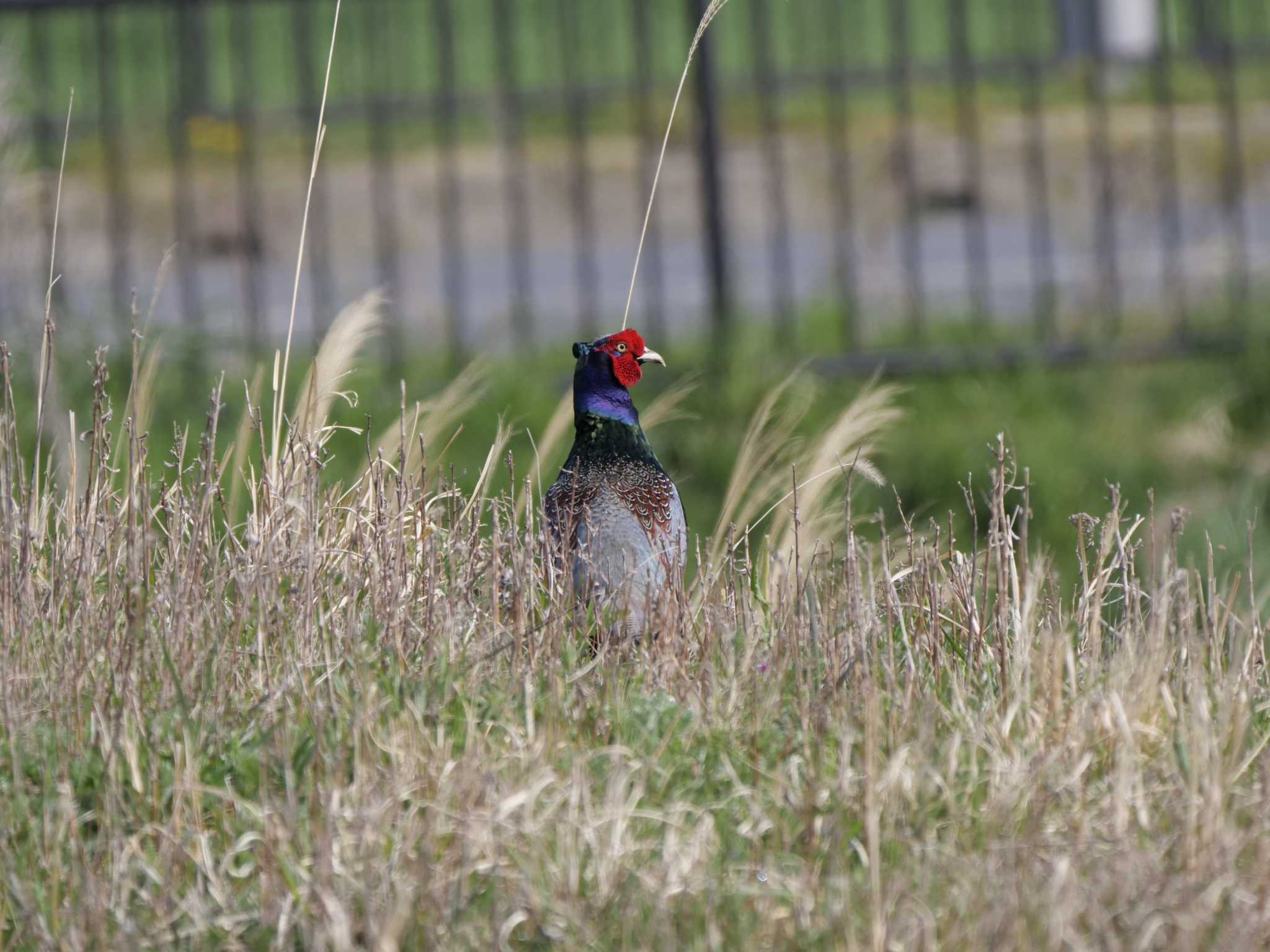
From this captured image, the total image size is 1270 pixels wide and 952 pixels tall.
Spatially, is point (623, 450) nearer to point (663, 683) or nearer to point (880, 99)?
point (663, 683)

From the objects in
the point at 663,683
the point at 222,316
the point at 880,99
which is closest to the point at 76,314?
the point at 222,316

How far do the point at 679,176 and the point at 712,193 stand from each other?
6408mm

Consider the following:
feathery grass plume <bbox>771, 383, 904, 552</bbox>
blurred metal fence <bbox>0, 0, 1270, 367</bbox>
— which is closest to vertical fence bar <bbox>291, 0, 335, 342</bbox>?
blurred metal fence <bbox>0, 0, 1270, 367</bbox>

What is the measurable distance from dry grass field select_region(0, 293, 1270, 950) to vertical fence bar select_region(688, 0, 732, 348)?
12.1 ft

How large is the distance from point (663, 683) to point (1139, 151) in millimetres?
8829

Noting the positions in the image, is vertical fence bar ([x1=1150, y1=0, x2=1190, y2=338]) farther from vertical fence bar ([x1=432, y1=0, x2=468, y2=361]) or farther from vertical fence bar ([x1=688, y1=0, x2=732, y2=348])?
vertical fence bar ([x1=432, y1=0, x2=468, y2=361])

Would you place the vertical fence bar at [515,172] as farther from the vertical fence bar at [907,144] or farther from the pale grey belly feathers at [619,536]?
the pale grey belly feathers at [619,536]

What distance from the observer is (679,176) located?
1336 centimetres

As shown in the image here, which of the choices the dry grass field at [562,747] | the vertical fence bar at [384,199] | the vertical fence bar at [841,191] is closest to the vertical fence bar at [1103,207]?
the vertical fence bar at [841,191]

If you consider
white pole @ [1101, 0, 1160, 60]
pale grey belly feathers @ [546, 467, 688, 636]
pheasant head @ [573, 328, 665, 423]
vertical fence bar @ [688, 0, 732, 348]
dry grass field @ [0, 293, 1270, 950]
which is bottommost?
dry grass field @ [0, 293, 1270, 950]

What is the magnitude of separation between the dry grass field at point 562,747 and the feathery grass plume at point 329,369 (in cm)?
14

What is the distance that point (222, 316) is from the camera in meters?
8.13

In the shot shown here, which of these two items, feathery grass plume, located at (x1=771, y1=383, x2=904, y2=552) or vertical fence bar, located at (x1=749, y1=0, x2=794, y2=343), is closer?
feathery grass plume, located at (x1=771, y1=383, x2=904, y2=552)

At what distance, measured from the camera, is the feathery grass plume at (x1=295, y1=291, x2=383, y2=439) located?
12.0 ft
